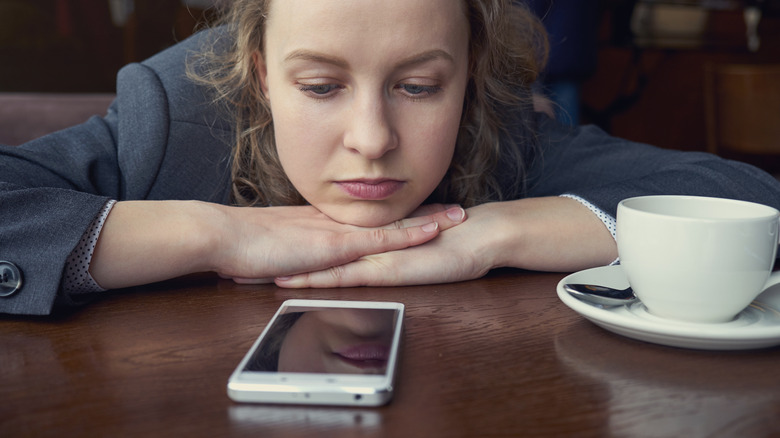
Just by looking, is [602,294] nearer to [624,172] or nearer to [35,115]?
[624,172]

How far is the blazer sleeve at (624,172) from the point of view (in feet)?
3.33

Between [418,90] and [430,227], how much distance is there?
180mm

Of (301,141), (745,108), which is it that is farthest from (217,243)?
(745,108)

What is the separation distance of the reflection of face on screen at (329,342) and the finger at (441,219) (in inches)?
11.4

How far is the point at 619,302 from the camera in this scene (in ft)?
2.15

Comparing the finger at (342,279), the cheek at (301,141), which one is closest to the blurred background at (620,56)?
the cheek at (301,141)

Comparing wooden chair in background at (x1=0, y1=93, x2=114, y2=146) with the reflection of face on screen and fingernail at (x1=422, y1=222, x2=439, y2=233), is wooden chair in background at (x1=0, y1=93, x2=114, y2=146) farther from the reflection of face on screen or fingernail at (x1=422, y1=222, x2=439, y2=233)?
the reflection of face on screen

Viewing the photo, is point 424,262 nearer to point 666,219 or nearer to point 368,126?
point 368,126

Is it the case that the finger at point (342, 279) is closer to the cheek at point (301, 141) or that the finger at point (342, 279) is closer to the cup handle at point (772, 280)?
the cheek at point (301, 141)

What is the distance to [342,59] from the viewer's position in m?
0.82

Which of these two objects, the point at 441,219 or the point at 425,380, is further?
the point at 441,219

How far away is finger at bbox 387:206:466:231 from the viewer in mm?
927

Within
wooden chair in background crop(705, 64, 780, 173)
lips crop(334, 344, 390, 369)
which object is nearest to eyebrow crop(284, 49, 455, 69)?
lips crop(334, 344, 390, 369)

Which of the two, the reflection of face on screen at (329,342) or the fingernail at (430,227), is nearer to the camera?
the reflection of face on screen at (329,342)
